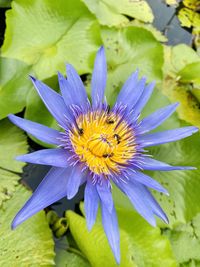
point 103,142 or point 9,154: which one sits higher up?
point 103,142

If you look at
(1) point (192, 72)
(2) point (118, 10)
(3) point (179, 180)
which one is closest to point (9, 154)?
(3) point (179, 180)

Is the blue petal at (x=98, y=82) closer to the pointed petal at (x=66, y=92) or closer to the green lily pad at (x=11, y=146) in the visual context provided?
the pointed petal at (x=66, y=92)

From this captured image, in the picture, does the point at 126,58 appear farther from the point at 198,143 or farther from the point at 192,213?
the point at 192,213

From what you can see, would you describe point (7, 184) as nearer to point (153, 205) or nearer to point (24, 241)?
point (24, 241)

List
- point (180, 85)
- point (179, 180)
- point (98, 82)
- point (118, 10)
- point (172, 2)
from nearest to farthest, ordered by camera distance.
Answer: point (98, 82) → point (179, 180) → point (180, 85) → point (118, 10) → point (172, 2)

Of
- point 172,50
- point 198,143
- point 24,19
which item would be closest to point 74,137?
point 198,143

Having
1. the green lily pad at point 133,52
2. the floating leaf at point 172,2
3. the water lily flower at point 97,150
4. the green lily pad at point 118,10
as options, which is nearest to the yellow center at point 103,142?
the water lily flower at point 97,150

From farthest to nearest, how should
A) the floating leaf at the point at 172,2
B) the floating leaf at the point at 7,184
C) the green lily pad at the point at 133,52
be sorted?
the floating leaf at the point at 172,2, the green lily pad at the point at 133,52, the floating leaf at the point at 7,184
